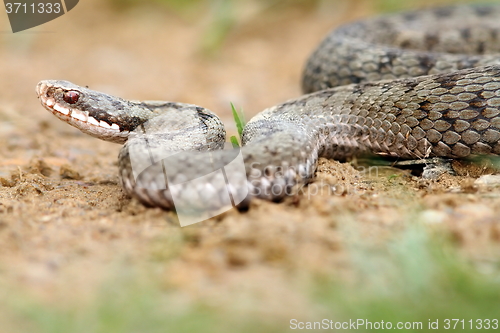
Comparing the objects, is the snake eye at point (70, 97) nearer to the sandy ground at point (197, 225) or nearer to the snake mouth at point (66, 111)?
the snake mouth at point (66, 111)

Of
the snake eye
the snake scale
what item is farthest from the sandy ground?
the snake eye

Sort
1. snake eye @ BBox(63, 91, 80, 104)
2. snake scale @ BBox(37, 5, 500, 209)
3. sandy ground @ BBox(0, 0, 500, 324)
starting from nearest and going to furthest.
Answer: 1. sandy ground @ BBox(0, 0, 500, 324)
2. snake scale @ BBox(37, 5, 500, 209)
3. snake eye @ BBox(63, 91, 80, 104)

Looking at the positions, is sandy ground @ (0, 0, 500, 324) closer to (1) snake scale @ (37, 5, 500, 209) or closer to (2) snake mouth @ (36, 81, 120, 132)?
(1) snake scale @ (37, 5, 500, 209)

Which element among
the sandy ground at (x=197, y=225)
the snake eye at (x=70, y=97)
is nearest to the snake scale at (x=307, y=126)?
the snake eye at (x=70, y=97)

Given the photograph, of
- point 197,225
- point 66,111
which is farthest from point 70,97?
point 197,225

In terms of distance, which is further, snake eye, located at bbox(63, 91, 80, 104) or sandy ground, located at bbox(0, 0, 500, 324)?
snake eye, located at bbox(63, 91, 80, 104)

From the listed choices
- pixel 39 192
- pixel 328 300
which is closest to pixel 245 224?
pixel 328 300

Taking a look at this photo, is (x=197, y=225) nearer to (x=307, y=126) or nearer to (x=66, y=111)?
(x=307, y=126)

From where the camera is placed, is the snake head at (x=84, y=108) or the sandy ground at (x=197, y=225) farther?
the snake head at (x=84, y=108)
